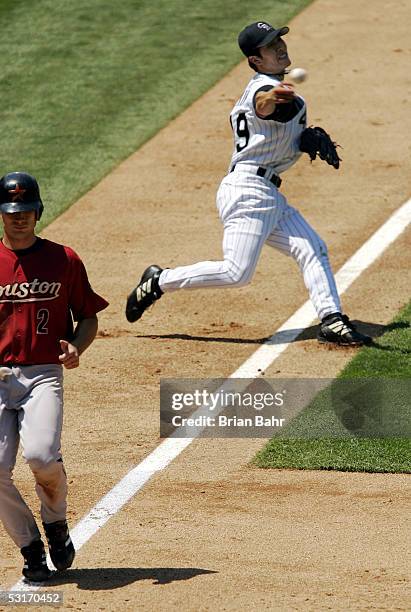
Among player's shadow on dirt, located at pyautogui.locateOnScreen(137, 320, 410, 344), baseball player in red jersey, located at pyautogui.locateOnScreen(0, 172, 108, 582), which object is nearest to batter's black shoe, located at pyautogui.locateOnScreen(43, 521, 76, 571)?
baseball player in red jersey, located at pyautogui.locateOnScreen(0, 172, 108, 582)

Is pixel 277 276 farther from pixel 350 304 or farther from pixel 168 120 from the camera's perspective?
pixel 168 120

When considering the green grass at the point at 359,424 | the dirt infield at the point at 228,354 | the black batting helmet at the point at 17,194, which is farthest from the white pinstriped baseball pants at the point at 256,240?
the black batting helmet at the point at 17,194

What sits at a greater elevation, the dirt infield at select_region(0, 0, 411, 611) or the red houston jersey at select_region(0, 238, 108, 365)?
the red houston jersey at select_region(0, 238, 108, 365)

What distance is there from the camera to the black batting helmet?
588cm

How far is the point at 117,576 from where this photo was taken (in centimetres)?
602

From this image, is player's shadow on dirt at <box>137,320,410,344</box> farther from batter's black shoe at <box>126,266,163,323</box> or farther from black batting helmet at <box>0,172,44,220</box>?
black batting helmet at <box>0,172,44,220</box>

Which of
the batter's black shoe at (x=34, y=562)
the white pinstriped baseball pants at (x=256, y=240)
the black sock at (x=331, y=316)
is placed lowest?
the black sock at (x=331, y=316)

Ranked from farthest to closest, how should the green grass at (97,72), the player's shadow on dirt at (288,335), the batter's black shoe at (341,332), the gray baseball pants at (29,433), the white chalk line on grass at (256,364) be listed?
the green grass at (97,72) → the player's shadow on dirt at (288,335) → the batter's black shoe at (341,332) → the white chalk line on grass at (256,364) → the gray baseball pants at (29,433)

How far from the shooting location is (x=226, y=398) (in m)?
8.23

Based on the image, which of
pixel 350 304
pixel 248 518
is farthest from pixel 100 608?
pixel 350 304

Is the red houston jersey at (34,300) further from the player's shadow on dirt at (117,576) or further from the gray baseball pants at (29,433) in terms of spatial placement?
the player's shadow on dirt at (117,576)

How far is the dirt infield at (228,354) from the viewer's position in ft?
19.7

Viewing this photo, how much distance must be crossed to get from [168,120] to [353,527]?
7531 millimetres

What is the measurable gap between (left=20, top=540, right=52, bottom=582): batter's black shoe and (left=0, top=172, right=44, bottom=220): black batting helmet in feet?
4.73
